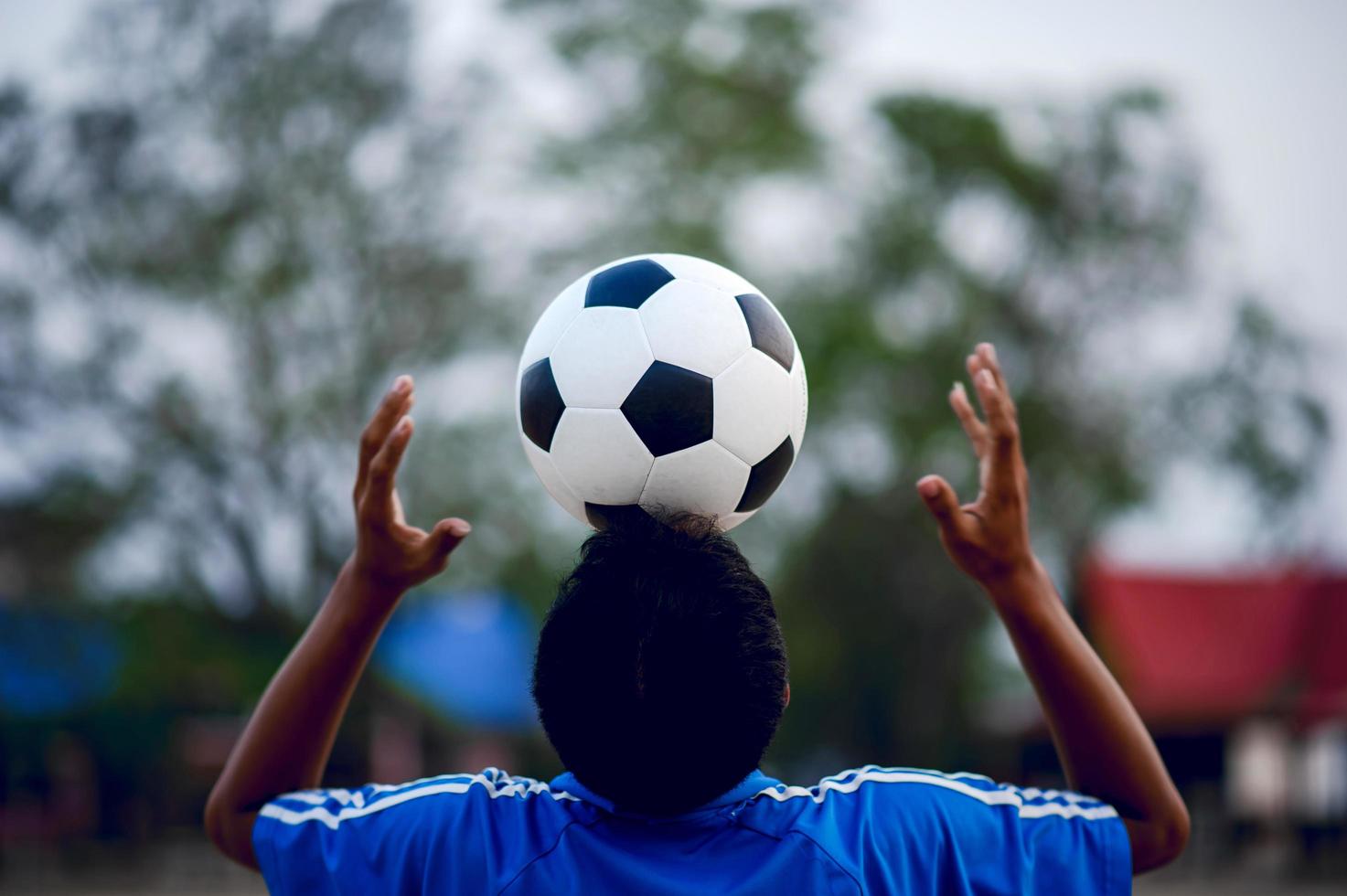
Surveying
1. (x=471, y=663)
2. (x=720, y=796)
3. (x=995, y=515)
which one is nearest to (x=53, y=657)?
(x=471, y=663)

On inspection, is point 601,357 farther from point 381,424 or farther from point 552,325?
point 381,424

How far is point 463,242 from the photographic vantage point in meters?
19.0

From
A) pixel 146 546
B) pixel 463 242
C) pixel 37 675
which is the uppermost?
pixel 463 242

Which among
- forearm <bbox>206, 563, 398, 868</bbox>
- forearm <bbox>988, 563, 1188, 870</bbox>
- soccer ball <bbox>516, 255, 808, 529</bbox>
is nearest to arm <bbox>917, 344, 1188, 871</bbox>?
forearm <bbox>988, 563, 1188, 870</bbox>

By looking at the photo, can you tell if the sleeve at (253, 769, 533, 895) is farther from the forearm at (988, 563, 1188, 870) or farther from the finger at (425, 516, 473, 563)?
the forearm at (988, 563, 1188, 870)

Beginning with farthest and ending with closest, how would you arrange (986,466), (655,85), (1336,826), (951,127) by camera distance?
1. (951,127)
2. (655,85)
3. (1336,826)
4. (986,466)

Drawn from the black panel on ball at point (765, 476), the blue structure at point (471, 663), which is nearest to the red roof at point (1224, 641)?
the blue structure at point (471, 663)

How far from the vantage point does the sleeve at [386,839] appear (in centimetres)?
176

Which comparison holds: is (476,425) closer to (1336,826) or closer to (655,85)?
(655,85)

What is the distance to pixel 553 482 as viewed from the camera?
236cm

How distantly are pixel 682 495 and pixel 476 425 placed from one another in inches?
668

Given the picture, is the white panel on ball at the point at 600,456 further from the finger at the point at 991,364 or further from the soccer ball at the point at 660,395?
the finger at the point at 991,364

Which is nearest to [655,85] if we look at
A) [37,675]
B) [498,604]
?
[498,604]

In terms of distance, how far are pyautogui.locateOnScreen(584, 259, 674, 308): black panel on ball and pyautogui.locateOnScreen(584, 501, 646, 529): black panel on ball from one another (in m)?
0.40
